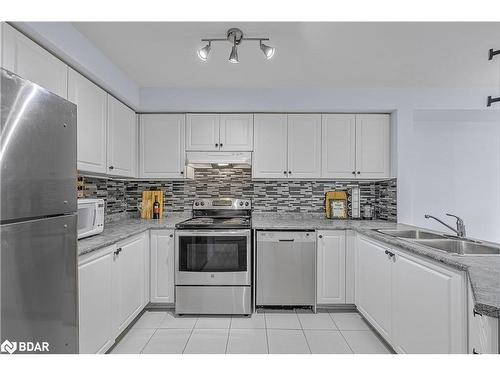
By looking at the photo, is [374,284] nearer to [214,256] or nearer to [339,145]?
[214,256]

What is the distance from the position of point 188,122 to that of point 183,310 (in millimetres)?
1944

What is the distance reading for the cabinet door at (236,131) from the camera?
3.09 metres

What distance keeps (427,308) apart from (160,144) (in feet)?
9.14

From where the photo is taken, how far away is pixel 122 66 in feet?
8.10

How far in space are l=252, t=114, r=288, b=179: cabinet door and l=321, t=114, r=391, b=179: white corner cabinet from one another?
0.46 metres

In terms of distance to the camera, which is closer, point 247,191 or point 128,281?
point 128,281

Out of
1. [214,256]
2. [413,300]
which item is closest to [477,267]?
[413,300]

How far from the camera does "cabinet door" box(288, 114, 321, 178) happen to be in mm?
3100

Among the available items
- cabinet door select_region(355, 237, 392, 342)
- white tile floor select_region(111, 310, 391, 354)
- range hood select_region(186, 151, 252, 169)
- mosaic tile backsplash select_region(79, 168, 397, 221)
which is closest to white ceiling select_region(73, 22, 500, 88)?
range hood select_region(186, 151, 252, 169)

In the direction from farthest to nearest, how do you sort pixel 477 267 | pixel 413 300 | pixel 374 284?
pixel 374 284 < pixel 413 300 < pixel 477 267

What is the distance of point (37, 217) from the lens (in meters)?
1.03

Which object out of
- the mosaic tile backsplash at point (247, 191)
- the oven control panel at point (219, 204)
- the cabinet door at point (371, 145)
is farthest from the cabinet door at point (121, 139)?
the cabinet door at point (371, 145)

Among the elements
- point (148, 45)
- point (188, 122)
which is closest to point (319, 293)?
point (188, 122)

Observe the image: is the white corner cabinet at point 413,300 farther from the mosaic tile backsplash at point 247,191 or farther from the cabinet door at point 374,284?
the mosaic tile backsplash at point 247,191
